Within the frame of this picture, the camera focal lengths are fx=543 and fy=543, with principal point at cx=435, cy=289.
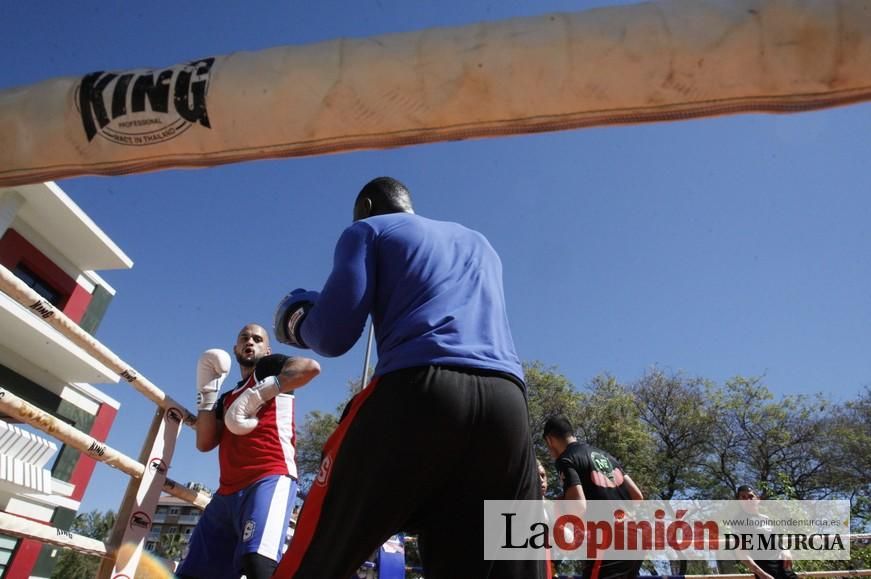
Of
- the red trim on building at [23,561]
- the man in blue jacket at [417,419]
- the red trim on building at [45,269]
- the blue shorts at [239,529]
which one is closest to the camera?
the man in blue jacket at [417,419]

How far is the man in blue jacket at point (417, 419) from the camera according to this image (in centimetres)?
125

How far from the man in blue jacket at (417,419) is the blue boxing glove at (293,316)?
0.05m

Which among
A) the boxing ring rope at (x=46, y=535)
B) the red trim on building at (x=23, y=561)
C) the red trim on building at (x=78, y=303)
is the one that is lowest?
the red trim on building at (x=23, y=561)

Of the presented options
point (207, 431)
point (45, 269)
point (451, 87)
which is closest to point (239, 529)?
point (207, 431)

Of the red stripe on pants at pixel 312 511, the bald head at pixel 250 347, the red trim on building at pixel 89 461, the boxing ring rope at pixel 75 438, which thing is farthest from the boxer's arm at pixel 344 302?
the red trim on building at pixel 89 461

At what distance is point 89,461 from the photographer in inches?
676

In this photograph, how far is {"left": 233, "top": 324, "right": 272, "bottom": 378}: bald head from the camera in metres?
3.55

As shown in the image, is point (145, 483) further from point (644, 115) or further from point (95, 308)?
point (95, 308)

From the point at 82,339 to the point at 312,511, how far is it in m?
1.85

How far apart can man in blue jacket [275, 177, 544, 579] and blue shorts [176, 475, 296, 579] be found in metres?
1.25

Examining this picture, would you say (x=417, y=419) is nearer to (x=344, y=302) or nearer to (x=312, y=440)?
(x=344, y=302)

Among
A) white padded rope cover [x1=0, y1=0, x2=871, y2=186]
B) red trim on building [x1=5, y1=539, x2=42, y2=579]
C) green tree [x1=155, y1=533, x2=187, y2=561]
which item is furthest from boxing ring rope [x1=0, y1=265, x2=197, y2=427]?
green tree [x1=155, y1=533, x2=187, y2=561]

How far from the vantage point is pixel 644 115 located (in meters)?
1.49

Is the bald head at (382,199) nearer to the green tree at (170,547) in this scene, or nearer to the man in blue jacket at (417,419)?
the man in blue jacket at (417,419)
